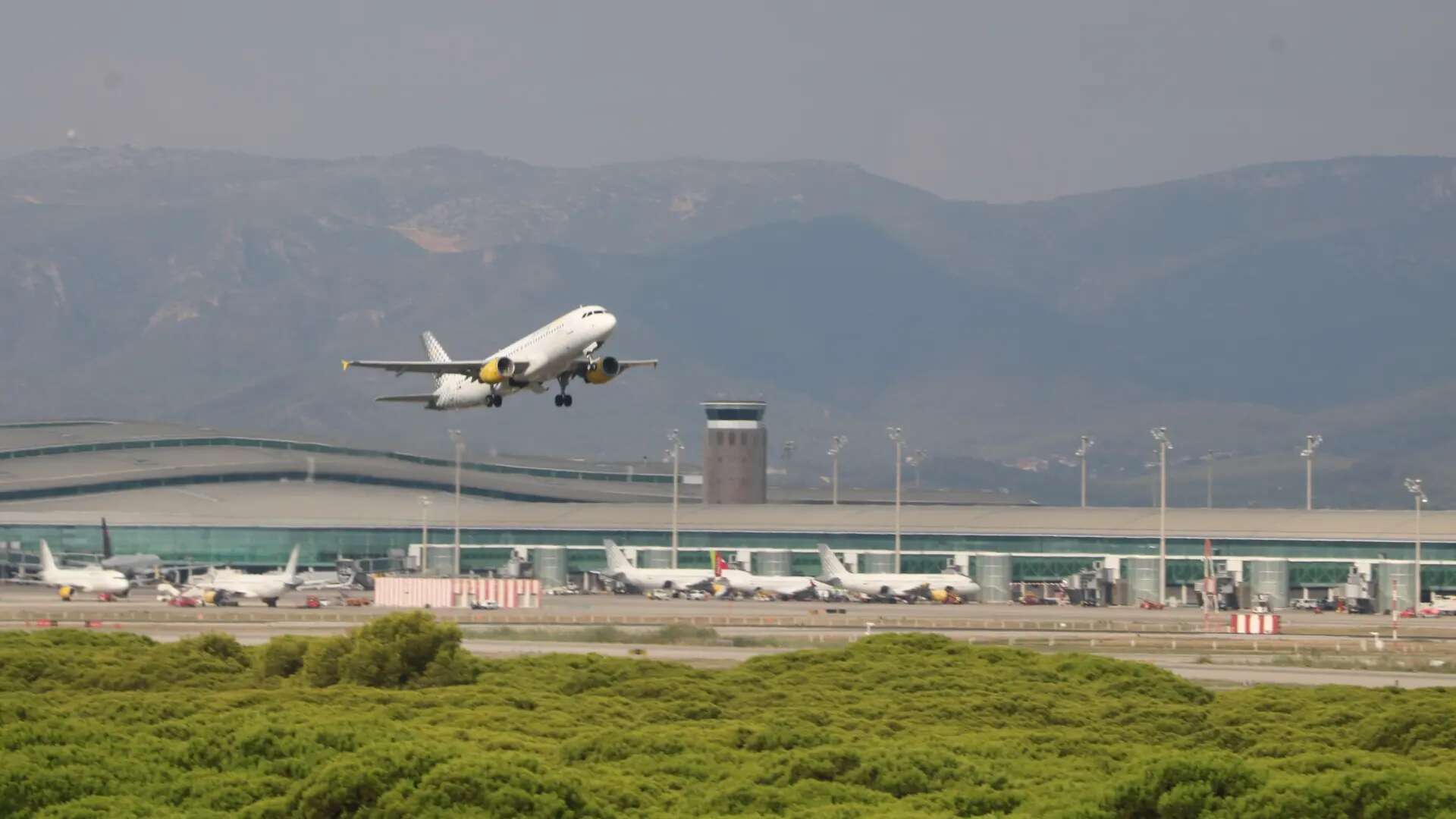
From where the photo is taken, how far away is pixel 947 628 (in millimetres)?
121188

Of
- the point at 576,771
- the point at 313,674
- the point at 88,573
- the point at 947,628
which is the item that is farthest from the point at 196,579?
the point at 576,771

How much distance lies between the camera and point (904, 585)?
171 metres

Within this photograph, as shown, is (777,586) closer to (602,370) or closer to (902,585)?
(902,585)

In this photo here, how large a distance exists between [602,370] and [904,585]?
86462 millimetres

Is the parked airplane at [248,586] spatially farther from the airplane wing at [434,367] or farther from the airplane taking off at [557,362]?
the airplane taking off at [557,362]

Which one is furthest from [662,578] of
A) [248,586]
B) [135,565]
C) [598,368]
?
[598,368]

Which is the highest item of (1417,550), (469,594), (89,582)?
(1417,550)

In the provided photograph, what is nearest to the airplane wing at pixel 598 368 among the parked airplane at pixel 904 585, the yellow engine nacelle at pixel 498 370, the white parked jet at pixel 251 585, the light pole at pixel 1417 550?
the yellow engine nacelle at pixel 498 370

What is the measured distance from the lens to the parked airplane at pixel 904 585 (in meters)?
170

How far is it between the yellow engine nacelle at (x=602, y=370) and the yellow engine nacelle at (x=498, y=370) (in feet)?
9.90

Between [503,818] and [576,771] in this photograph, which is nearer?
[503,818]

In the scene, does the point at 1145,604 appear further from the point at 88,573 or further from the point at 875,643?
the point at 875,643

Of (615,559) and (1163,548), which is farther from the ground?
(1163,548)

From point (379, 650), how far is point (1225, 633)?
64.4 meters
